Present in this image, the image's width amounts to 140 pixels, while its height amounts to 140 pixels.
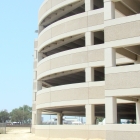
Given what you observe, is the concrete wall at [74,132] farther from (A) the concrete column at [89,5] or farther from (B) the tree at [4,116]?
(B) the tree at [4,116]

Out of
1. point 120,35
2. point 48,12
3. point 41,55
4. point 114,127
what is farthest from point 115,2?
point 41,55

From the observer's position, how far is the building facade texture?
2064cm

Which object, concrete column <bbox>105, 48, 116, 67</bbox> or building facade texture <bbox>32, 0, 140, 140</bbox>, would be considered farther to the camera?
concrete column <bbox>105, 48, 116, 67</bbox>

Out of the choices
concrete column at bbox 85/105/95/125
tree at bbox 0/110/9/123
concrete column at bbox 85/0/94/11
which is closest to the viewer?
concrete column at bbox 85/105/95/125

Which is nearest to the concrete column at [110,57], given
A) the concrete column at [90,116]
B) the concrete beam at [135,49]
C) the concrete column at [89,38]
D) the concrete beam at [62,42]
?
the concrete beam at [135,49]

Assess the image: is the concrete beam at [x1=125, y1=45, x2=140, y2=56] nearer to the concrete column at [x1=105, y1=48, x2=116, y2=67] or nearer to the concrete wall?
the concrete column at [x1=105, y1=48, x2=116, y2=67]

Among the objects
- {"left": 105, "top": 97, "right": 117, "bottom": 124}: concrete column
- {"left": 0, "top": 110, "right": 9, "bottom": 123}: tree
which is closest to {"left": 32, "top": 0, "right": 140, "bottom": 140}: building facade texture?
{"left": 105, "top": 97, "right": 117, "bottom": 124}: concrete column

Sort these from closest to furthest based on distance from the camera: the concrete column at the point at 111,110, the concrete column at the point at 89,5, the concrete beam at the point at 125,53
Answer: the concrete column at the point at 111,110 < the concrete beam at the point at 125,53 < the concrete column at the point at 89,5

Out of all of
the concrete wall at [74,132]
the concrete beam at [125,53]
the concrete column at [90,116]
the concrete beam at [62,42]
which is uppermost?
the concrete beam at [62,42]

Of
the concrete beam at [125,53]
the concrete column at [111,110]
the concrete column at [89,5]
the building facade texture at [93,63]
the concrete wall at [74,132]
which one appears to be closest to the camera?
the building facade texture at [93,63]

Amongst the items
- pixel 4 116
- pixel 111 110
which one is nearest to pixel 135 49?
pixel 111 110

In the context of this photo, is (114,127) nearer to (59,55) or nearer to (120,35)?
(120,35)

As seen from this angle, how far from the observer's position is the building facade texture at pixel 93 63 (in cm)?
2064

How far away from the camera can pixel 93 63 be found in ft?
104
